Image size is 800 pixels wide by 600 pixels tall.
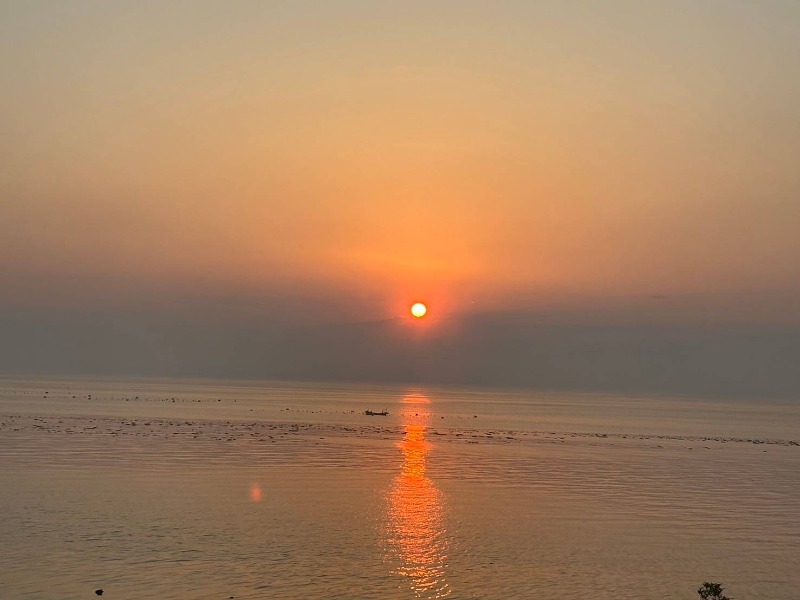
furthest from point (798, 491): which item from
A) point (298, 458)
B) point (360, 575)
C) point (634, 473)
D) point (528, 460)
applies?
point (360, 575)

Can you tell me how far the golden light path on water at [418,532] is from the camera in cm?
3195

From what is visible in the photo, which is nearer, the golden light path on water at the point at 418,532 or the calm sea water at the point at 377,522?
the calm sea water at the point at 377,522

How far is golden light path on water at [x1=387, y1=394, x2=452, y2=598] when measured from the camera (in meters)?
32.0

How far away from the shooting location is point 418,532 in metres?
41.2

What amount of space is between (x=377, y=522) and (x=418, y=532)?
2.88 m

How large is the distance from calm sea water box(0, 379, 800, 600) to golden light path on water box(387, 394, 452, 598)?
0.13m

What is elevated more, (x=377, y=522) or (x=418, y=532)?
(x=377, y=522)

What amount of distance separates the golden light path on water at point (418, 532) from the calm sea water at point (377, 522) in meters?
0.13

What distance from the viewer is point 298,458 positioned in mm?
73062

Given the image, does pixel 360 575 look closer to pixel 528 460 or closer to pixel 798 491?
pixel 798 491

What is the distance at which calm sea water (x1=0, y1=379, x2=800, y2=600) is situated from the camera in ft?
103

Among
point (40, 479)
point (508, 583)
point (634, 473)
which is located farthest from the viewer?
point (634, 473)

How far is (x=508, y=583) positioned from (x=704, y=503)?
27052 millimetres

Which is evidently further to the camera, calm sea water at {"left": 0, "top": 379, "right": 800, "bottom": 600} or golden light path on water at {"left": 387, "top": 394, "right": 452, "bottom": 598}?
golden light path on water at {"left": 387, "top": 394, "right": 452, "bottom": 598}
